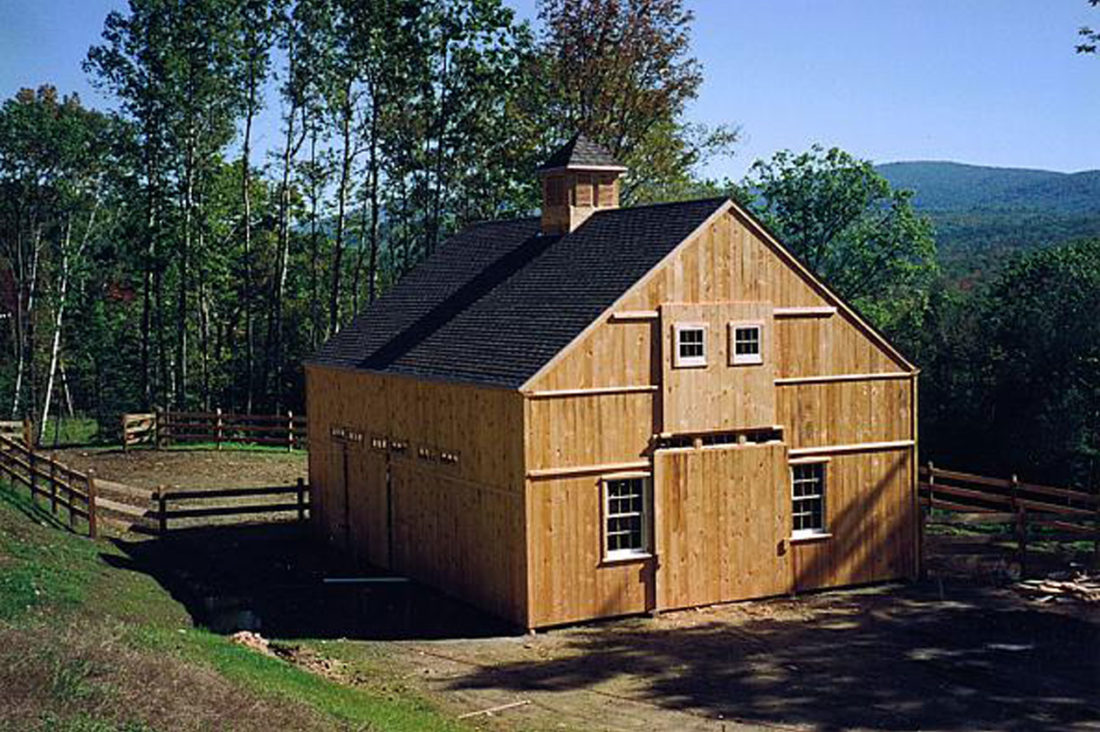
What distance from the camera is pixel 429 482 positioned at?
2505 cm

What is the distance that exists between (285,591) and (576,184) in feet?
33.3

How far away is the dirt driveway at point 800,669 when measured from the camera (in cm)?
1717

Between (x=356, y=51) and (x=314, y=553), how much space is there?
23.6m

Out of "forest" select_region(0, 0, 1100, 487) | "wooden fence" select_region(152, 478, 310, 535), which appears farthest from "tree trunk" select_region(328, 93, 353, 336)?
"wooden fence" select_region(152, 478, 310, 535)

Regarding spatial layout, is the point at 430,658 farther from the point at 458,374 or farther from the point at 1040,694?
the point at 1040,694

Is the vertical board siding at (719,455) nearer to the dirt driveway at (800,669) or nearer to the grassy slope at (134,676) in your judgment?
the dirt driveway at (800,669)

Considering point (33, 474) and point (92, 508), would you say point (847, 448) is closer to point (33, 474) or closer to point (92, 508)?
point (92, 508)

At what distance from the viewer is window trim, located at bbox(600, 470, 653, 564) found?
73.8ft

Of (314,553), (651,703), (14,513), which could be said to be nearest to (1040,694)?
(651,703)

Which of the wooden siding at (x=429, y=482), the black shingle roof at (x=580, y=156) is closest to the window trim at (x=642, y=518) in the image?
the wooden siding at (x=429, y=482)

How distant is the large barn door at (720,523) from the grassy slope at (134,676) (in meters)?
6.14

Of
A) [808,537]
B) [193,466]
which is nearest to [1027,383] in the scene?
[808,537]

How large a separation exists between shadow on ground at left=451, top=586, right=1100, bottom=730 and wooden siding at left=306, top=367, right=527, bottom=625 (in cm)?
231

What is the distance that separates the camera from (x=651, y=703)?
58.3 feet
